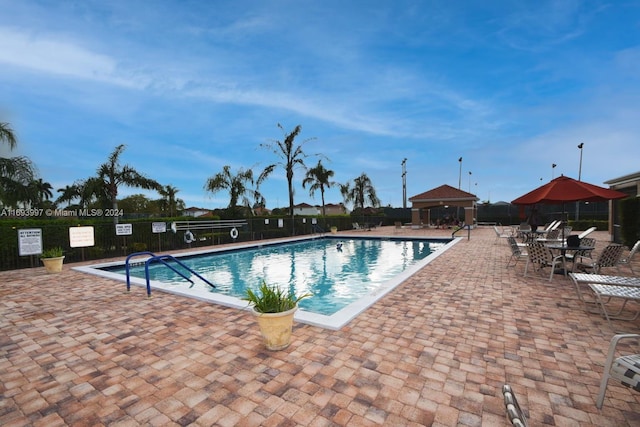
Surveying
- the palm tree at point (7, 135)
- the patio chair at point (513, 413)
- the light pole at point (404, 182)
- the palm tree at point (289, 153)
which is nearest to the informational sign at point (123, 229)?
the palm tree at point (7, 135)

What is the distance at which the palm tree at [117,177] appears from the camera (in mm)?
15281

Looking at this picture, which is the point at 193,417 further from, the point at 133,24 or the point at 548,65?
the point at 548,65

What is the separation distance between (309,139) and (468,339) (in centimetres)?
2029

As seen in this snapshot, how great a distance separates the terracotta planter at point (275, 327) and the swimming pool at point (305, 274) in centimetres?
84

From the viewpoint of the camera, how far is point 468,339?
359 centimetres

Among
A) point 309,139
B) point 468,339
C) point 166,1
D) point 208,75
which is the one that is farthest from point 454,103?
point 468,339

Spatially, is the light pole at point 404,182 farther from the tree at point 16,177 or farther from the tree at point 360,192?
the tree at point 16,177

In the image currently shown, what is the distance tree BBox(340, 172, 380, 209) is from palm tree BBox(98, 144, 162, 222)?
2167 centimetres

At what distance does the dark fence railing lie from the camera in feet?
31.8

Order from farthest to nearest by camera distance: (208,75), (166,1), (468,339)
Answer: (208,75) → (166,1) → (468,339)

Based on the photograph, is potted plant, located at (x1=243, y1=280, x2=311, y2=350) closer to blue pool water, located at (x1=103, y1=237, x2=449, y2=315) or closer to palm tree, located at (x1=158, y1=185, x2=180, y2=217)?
blue pool water, located at (x1=103, y1=237, x2=449, y2=315)

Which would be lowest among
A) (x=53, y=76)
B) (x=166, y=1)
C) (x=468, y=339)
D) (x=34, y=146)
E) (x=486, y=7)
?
(x=468, y=339)

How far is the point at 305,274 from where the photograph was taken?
32.6 feet

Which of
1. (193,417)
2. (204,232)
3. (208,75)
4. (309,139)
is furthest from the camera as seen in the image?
(309,139)
